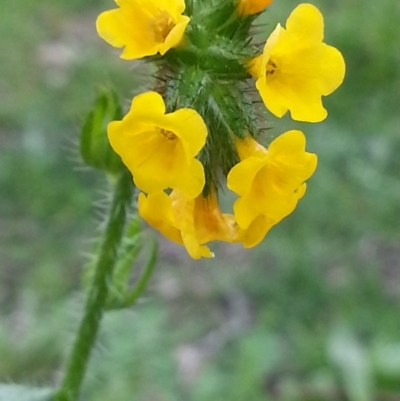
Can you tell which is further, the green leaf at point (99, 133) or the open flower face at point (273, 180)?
the green leaf at point (99, 133)

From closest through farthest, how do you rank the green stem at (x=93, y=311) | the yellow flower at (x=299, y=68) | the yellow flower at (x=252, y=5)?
the yellow flower at (x=299, y=68) → the yellow flower at (x=252, y=5) → the green stem at (x=93, y=311)

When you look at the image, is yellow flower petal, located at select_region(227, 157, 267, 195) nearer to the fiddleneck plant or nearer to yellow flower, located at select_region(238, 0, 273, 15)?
the fiddleneck plant

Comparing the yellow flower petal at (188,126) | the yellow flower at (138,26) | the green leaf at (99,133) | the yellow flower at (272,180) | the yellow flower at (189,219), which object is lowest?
the green leaf at (99,133)

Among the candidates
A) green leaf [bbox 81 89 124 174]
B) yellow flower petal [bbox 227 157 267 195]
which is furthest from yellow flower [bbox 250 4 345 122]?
green leaf [bbox 81 89 124 174]

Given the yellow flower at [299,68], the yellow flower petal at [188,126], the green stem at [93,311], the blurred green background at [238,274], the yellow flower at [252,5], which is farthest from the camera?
the blurred green background at [238,274]

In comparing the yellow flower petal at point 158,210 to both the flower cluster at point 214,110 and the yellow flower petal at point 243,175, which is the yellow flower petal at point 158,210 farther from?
the yellow flower petal at point 243,175

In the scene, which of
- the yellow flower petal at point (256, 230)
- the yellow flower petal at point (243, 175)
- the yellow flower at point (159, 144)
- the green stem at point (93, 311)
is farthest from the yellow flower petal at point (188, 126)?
the green stem at point (93, 311)

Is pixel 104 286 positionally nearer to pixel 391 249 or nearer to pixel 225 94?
pixel 225 94

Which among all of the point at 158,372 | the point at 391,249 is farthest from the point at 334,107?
the point at 158,372
